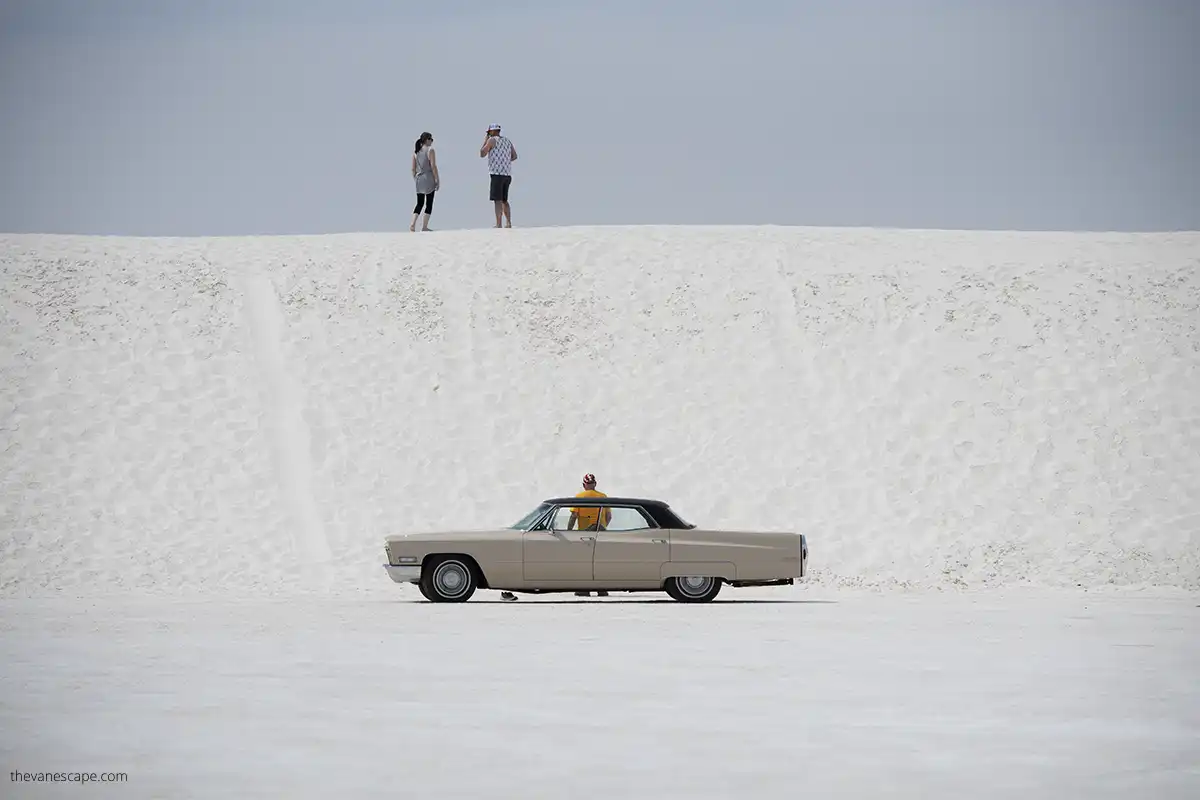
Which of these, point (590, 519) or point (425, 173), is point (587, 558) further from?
point (425, 173)

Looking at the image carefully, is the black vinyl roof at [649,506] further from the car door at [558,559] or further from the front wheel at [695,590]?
the front wheel at [695,590]

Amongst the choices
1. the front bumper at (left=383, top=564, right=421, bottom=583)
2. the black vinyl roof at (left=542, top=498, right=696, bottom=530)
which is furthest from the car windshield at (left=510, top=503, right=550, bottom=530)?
the front bumper at (left=383, top=564, right=421, bottom=583)

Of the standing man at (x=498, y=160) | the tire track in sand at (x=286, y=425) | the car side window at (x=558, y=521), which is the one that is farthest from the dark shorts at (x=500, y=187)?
the car side window at (x=558, y=521)

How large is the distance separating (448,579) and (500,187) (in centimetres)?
1482

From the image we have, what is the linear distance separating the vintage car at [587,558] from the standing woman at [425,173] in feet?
45.2

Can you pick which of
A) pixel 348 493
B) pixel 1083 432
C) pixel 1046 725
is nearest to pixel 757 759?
pixel 1046 725

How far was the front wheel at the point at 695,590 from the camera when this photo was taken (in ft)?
58.5

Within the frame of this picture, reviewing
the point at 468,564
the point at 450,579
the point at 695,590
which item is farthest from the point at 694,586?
the point at 450,579

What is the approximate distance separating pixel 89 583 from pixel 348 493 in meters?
4.73

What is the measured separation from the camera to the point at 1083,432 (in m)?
25.6

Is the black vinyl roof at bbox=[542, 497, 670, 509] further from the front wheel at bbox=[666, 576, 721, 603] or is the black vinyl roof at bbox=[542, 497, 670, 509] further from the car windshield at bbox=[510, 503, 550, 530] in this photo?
the front wheel at bbox=[666, 576, 721, 603]

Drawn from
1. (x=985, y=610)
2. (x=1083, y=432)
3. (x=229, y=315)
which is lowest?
(x=985, y=610)

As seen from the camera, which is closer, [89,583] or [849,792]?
[849,792]

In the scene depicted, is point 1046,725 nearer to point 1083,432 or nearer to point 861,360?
point 1083,432
